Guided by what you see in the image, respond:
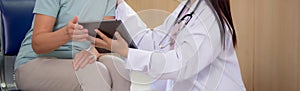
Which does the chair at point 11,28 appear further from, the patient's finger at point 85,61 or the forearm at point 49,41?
the patient's finger at point 85,61

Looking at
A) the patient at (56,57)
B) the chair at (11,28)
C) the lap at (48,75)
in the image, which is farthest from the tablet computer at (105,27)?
the chair at (11,28)

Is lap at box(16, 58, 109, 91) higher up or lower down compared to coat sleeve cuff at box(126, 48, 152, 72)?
lower down

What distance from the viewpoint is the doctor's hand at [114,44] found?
0.95 metres

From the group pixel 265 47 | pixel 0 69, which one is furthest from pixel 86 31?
pixel 265 47

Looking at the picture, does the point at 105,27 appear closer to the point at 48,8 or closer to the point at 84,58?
the point at 84,58

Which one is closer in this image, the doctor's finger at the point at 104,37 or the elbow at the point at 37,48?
the doctor's finger at the point at 104,37

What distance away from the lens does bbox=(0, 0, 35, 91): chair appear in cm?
147

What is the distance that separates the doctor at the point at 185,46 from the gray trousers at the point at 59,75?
9cm

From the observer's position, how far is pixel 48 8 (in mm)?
1175

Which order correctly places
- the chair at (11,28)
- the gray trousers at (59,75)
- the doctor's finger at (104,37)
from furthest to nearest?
the chair at (11,28)
the gray trousers at (59,75)
the doctor's finger at (104,37)

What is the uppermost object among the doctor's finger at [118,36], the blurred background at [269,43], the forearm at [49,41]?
the doctor's finger at [118,36]

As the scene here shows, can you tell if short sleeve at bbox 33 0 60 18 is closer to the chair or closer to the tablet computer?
the tablet computer

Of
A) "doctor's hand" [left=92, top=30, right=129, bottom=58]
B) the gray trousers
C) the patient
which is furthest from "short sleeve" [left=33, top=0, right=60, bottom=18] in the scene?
"doctor's hand" [left=92, top=30, right=129, bottom=58]

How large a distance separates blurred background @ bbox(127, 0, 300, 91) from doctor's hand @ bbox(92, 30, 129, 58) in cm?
92
